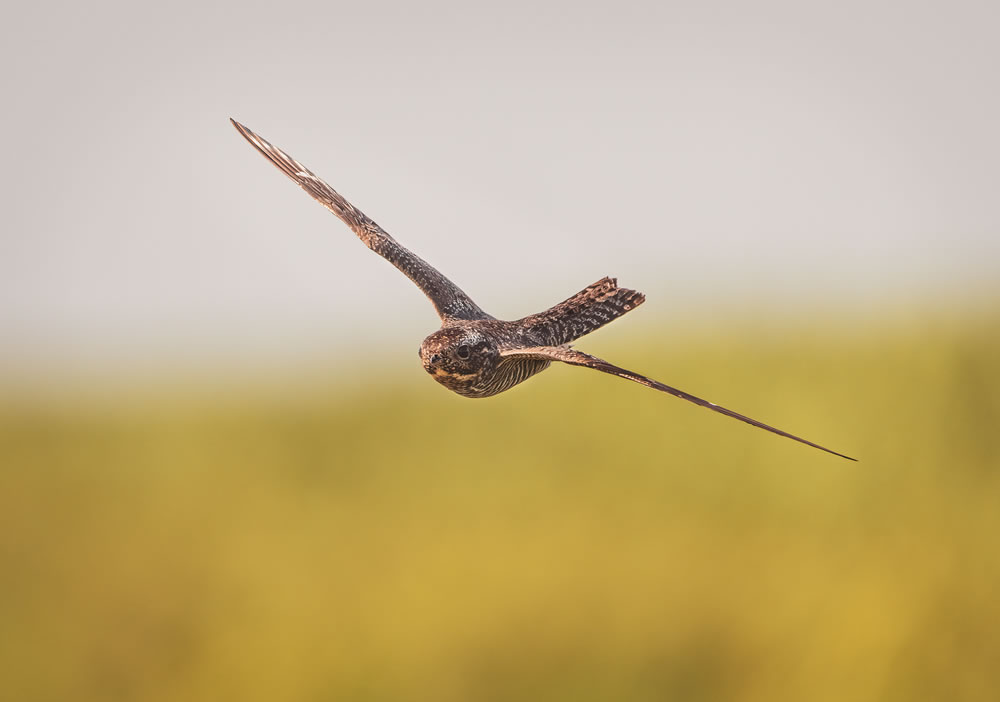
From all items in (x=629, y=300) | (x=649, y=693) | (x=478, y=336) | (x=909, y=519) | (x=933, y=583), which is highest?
(x=629, y=300)

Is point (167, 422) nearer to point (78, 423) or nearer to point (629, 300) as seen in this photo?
point (78, 423)

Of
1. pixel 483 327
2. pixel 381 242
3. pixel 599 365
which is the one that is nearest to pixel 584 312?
pixel 483 327

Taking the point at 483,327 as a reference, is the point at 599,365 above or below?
below

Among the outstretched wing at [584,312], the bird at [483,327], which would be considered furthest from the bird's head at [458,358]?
the outstretched wing at [584,312]

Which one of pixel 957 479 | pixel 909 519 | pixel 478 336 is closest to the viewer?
pixel 478 336

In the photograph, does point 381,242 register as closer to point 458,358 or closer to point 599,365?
point 458,358

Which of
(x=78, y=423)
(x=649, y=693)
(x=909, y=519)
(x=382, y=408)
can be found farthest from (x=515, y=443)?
(x=78, y=423)
